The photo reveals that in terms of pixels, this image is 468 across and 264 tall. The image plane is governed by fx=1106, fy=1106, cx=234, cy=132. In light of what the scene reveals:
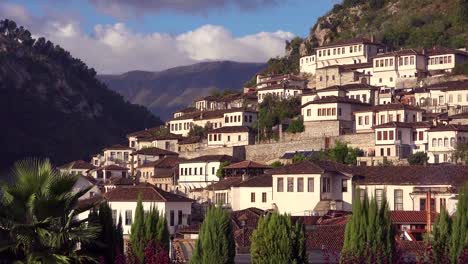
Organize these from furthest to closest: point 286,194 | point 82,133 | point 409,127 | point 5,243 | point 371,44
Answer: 1. point 82,133
2. point 371,44
3. point 409,127
4. point 286,194
5. point 5,243

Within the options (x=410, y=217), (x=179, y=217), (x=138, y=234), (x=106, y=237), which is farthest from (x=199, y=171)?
(x=106, y=237)

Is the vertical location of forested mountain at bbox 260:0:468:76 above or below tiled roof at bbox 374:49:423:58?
above

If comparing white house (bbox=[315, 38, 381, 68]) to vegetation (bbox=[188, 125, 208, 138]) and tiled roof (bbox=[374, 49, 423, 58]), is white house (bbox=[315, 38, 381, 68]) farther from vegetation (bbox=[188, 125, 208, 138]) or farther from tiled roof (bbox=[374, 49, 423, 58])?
vegetation (bbox=[188, 125, 208, 138])

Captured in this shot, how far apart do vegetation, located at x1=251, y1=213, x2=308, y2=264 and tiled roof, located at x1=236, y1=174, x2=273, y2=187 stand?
131 feet

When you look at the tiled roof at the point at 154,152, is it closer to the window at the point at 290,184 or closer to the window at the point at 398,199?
the window at the point at 290,184

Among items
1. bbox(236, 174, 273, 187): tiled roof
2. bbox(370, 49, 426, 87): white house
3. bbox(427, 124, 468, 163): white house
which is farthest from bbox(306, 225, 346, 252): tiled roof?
bbox(370, 49, 426, 87): white house

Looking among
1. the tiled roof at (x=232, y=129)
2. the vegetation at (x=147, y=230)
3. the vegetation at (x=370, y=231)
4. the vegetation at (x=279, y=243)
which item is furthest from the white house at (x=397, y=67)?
the vegetation at (x=147, y=230)

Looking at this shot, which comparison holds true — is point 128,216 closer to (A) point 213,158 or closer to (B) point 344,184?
(B) point 344,184

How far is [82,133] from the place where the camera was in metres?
163

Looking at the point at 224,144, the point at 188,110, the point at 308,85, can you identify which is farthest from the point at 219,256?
the point at 188,110

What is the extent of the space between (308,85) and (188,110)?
15585 millimetres

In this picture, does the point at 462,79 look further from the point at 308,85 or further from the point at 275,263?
the point at 275,263

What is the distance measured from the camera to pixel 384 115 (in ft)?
295

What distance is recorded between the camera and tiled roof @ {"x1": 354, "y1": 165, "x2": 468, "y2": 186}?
2409 inches
